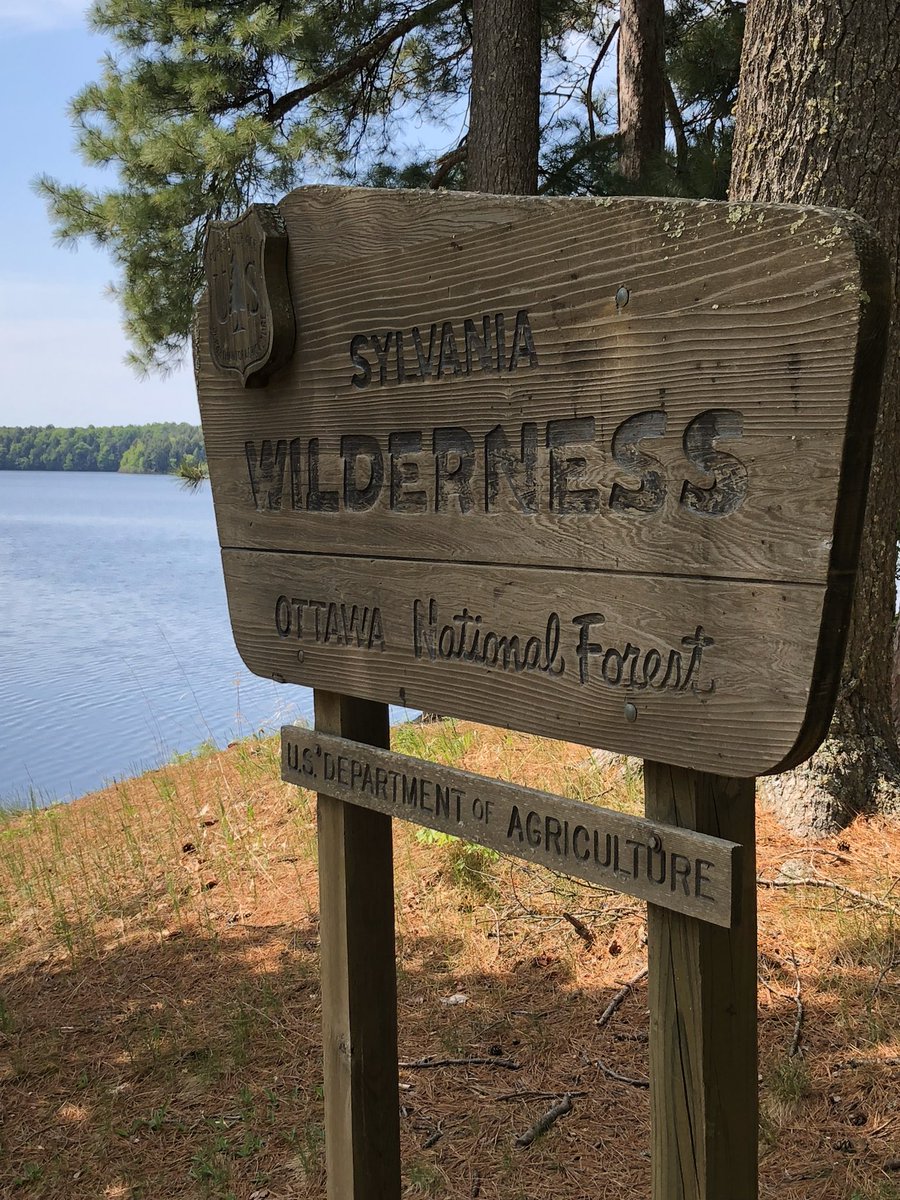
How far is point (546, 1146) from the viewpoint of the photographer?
8.96 ft

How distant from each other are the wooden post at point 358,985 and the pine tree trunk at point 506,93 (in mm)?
4976

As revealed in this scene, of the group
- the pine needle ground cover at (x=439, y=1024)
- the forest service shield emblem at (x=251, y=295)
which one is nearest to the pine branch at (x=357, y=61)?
the pine needle ground cover at (x=439, y=1024)

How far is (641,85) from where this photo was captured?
7328mm

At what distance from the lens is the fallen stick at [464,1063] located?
3.08 meters

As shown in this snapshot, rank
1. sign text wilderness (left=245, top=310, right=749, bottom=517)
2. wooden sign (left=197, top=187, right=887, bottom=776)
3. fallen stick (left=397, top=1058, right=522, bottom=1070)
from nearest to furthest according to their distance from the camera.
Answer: wooden sign (left=197, top=187, right=887, bottom=776) → sign text wilderness (left=245, top=310, right=749, bottom=517) → fallen stick (left=397, top=1058, right=522, bottom=1070)

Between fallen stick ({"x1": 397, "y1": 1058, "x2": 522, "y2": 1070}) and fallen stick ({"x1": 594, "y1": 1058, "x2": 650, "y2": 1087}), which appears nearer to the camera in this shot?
fallen stick ({"x1": 594, "y1": 1058, "x2": 650, "y2": 1087})

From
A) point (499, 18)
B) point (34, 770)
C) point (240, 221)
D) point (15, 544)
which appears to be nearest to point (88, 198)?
point (499, 18)

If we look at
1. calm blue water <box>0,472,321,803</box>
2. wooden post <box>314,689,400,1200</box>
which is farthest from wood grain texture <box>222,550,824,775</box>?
calm blue water <box>0,472,321,803</box>

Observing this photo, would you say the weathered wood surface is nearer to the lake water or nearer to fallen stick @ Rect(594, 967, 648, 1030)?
fallen stick @ Rect(594, 967, 648, 1030)

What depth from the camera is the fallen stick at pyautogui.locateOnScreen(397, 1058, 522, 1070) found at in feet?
10.1

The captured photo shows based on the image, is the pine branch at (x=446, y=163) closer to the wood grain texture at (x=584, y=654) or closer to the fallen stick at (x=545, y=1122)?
the wood grain texture at (x=584, y=654)

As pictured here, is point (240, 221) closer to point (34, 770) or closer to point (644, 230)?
point (644, 230)

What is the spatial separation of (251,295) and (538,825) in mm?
1167

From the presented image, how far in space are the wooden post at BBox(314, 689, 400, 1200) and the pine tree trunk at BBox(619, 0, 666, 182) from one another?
619cm
